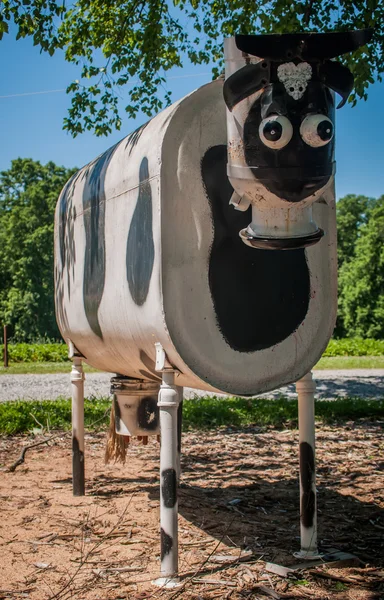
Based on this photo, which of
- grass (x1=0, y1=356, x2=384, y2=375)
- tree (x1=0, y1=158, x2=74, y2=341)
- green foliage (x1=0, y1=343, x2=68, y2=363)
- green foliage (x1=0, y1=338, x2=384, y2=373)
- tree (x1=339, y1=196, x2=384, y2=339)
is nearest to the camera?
grass (x1=0, y1=356, x2=384, y2=375)

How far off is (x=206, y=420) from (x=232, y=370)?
5803mm

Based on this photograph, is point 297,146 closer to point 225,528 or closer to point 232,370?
point 232,370

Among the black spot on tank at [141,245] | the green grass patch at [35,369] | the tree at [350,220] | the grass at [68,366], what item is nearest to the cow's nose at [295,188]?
the black spot on tank at [141,245]

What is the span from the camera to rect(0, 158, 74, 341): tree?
1526 inches

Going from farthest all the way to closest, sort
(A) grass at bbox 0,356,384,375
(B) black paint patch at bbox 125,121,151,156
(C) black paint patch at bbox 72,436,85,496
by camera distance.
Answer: (A) grass at bbox 0,356,384,375 → (C) black paint patch at bbox 72,436,85,496 → (B) black paint patch at bbox 125,121,151,156

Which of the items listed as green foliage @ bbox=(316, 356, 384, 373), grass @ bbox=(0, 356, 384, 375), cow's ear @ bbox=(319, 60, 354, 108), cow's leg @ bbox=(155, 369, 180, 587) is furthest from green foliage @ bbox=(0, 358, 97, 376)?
cow's ear @ bbox=(319, 60, 354, 108)

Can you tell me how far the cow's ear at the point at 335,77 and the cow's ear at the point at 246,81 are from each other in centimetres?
26

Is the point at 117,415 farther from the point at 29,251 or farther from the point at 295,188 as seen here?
the point at 29,251

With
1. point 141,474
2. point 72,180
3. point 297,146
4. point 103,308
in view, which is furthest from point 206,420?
point 297,146

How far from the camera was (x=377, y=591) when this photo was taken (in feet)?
11.9

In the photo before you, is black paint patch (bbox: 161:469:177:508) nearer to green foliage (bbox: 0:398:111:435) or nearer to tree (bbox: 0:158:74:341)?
green foliage (bbox: 0:398:111:435)

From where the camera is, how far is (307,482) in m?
4.14

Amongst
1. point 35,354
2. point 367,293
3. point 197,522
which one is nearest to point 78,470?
point 197,522

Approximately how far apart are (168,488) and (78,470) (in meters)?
2.12
